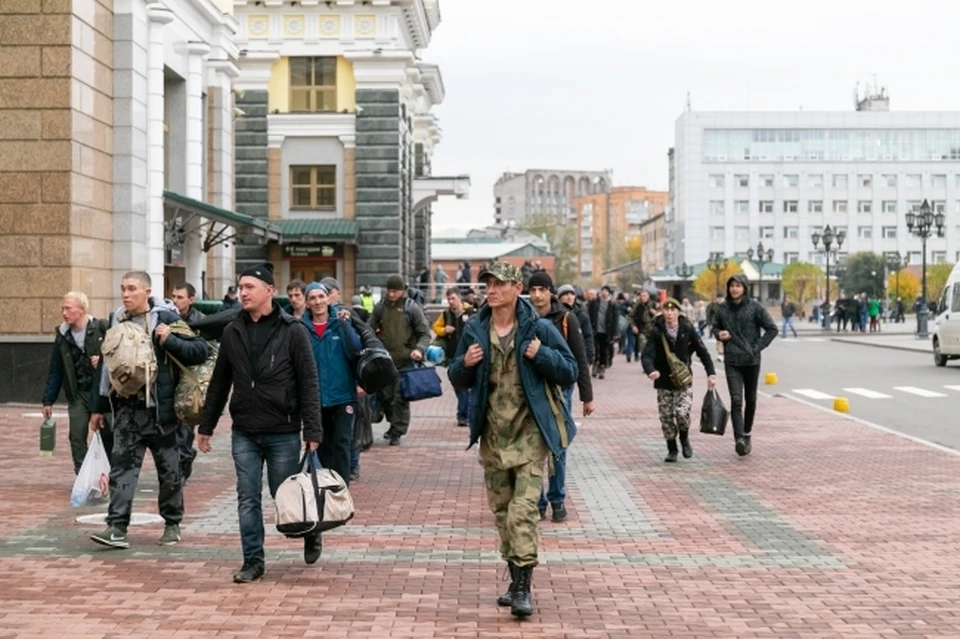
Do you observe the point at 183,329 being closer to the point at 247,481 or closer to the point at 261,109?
the point at 247,481

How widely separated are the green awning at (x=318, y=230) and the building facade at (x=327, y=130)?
Answer: 3 cm

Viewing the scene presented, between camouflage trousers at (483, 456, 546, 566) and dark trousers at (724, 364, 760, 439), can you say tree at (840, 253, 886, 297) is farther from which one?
camouflage trousers at (483, 456, 546, 566)

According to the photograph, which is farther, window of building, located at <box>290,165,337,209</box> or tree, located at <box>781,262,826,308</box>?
tree, located at <box>781,262,826,308</box>

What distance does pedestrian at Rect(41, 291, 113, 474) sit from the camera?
1161 centimetres

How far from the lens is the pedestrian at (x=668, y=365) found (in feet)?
49.1

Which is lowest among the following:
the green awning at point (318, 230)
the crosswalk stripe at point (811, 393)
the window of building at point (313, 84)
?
the crosswalk stripe at point (811, 393)

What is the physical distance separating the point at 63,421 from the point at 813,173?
416 feet

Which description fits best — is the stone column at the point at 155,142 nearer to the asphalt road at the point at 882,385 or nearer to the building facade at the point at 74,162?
the building facade at the point at 74,162

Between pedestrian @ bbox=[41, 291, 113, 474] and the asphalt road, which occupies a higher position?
pedestrian @ bbox=[41, 291, 113, 474]

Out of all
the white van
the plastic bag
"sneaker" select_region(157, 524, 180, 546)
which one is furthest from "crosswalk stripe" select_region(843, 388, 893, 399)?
"sneaker" select_region(157, 524, 180, 546)

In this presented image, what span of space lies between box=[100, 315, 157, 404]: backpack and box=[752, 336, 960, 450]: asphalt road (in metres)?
10.5

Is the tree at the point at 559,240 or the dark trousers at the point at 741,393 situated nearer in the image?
the dark trousers at the point at 741,393

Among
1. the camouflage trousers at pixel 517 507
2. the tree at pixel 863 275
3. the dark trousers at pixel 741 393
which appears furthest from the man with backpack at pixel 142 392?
the tree at pixel 863 275

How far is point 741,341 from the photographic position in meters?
15.3
